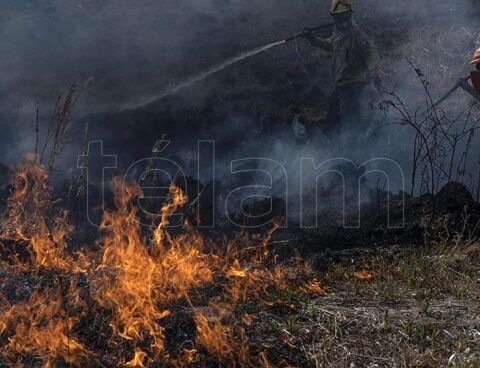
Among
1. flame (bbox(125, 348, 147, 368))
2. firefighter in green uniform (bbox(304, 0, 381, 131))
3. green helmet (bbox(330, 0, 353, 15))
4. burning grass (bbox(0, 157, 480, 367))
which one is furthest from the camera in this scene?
firefighter in green uniform (bbox(304, 0, 381, 131))

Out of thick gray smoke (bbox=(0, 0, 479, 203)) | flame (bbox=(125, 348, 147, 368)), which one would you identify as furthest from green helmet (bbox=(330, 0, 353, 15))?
flame (bbox=(125, 348, 147, 368))

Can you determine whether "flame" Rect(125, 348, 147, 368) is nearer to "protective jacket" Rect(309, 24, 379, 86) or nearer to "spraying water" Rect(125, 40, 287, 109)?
"protective jacket" Rect(309, 24, 379, 86)

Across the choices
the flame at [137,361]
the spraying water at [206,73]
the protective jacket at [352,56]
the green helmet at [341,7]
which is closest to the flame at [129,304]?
the flame at [137,361]

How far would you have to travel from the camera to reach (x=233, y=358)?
353 centimetres

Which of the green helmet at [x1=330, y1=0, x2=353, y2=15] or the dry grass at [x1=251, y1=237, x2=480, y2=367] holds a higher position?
the green helmet at [x1=330, y1=0, x2=353, y2=15]

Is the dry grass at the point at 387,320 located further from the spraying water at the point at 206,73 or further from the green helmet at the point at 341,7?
the spraying water at the point at 206,73

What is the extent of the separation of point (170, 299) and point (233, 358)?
898 mm

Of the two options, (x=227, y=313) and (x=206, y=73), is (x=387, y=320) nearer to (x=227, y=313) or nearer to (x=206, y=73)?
(x=227, y=313)

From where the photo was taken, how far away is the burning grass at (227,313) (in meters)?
3.60

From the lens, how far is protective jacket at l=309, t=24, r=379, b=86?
9.09 m

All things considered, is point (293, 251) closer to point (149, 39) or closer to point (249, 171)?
point (249, 171)

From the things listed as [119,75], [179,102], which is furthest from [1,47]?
[179,102]

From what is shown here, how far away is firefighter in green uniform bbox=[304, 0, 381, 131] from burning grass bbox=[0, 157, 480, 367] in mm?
4489

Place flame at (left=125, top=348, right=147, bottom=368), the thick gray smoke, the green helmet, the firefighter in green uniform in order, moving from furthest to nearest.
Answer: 1. the thick gray smoke
2. the firefighter in green uniform
3. the green helmet
4. flame at (left=125, top=348, right=147, bottom=368)
